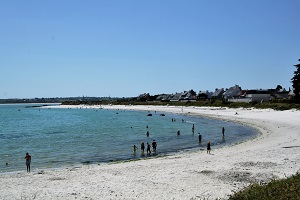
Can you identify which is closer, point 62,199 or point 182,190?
point 62,199

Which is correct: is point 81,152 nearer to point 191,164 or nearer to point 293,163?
point 191,164

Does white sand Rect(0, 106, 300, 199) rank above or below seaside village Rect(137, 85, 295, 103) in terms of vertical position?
below

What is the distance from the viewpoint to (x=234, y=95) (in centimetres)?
12575

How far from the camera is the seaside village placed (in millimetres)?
103900

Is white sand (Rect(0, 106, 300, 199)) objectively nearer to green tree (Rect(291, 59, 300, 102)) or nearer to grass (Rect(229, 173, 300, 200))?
grass (Rect(229, 173, 300, 200))

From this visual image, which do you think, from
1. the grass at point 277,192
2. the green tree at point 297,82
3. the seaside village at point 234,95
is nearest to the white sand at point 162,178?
the grass at point 277,192

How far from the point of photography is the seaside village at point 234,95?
103900 mm

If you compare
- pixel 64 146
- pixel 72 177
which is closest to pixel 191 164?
pixel 72 177

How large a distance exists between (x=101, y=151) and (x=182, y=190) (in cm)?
1772

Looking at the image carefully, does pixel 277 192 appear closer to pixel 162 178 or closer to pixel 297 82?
pixel 162 178

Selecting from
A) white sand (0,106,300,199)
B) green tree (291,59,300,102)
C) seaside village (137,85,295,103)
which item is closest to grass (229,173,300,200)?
white sand (0,106,300,199)

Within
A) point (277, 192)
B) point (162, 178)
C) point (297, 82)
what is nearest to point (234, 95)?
point (297, 82)

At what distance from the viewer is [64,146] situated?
37.9m

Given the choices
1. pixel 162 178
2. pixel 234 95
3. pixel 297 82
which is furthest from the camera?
pixel 234 95
